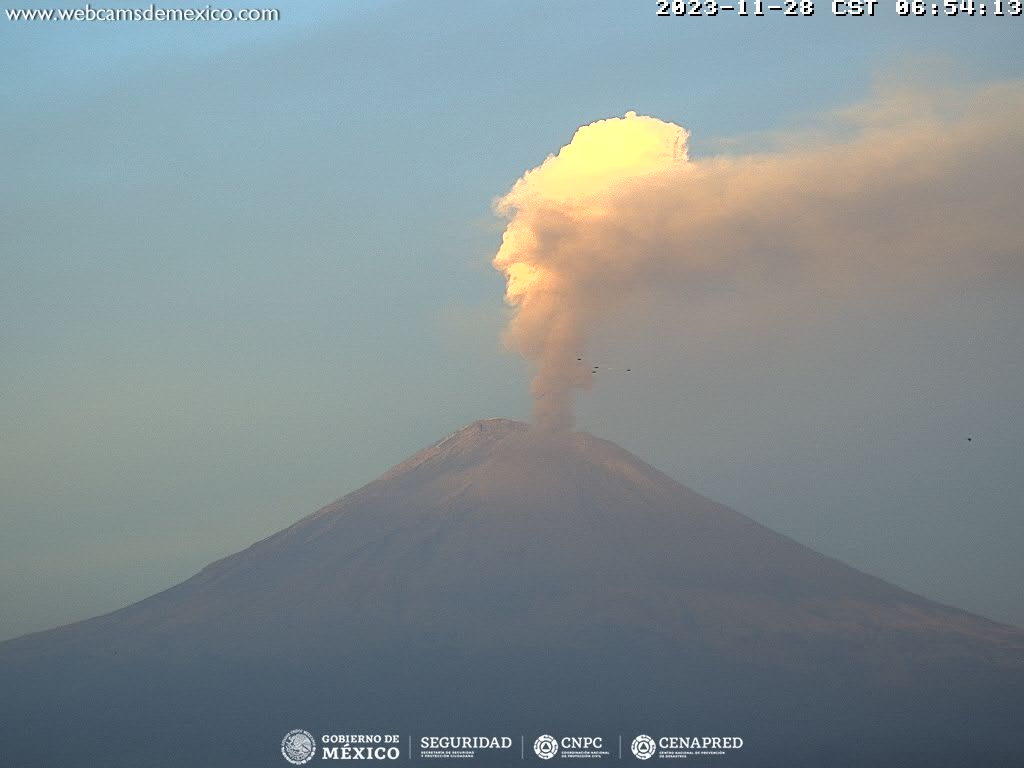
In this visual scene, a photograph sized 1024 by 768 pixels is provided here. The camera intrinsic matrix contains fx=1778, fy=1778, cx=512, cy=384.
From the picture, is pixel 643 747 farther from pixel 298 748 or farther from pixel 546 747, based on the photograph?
pixel 298 748

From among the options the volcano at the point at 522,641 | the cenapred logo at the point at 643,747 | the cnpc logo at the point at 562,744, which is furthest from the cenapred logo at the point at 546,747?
the cenapred logo at the point at 643,747

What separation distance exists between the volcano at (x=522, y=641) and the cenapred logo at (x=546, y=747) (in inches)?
32.0

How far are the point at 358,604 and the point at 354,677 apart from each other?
10242 mm

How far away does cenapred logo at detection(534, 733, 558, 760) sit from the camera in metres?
120

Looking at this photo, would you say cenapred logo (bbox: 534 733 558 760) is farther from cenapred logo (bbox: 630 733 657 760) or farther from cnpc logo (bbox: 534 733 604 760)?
cenapred logo (bbox: 630 733 657 760)

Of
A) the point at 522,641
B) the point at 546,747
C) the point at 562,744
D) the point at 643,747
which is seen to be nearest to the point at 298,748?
the point at 546,747

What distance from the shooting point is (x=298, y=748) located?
118 meters

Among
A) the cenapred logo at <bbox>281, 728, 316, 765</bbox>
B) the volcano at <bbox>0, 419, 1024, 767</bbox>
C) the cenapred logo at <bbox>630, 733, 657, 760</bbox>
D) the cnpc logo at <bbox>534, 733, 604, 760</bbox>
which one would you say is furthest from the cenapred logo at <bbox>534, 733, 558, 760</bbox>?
the cenapred logo at <bbox>281, 728, 316, 765</bbox>

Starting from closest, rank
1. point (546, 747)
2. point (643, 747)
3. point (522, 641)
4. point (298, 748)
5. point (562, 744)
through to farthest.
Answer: point (298, 748) < point (643, 747) < point (546, 747) < point (562, 744) < point (522, 641)

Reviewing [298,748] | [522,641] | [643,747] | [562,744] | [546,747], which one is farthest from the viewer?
[522,641]

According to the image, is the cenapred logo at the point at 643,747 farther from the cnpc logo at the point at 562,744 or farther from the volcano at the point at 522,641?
the cnpc logo at the point at 562,744

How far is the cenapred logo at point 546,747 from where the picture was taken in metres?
120

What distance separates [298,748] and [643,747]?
23.2 m

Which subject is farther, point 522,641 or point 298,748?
point 522,641
